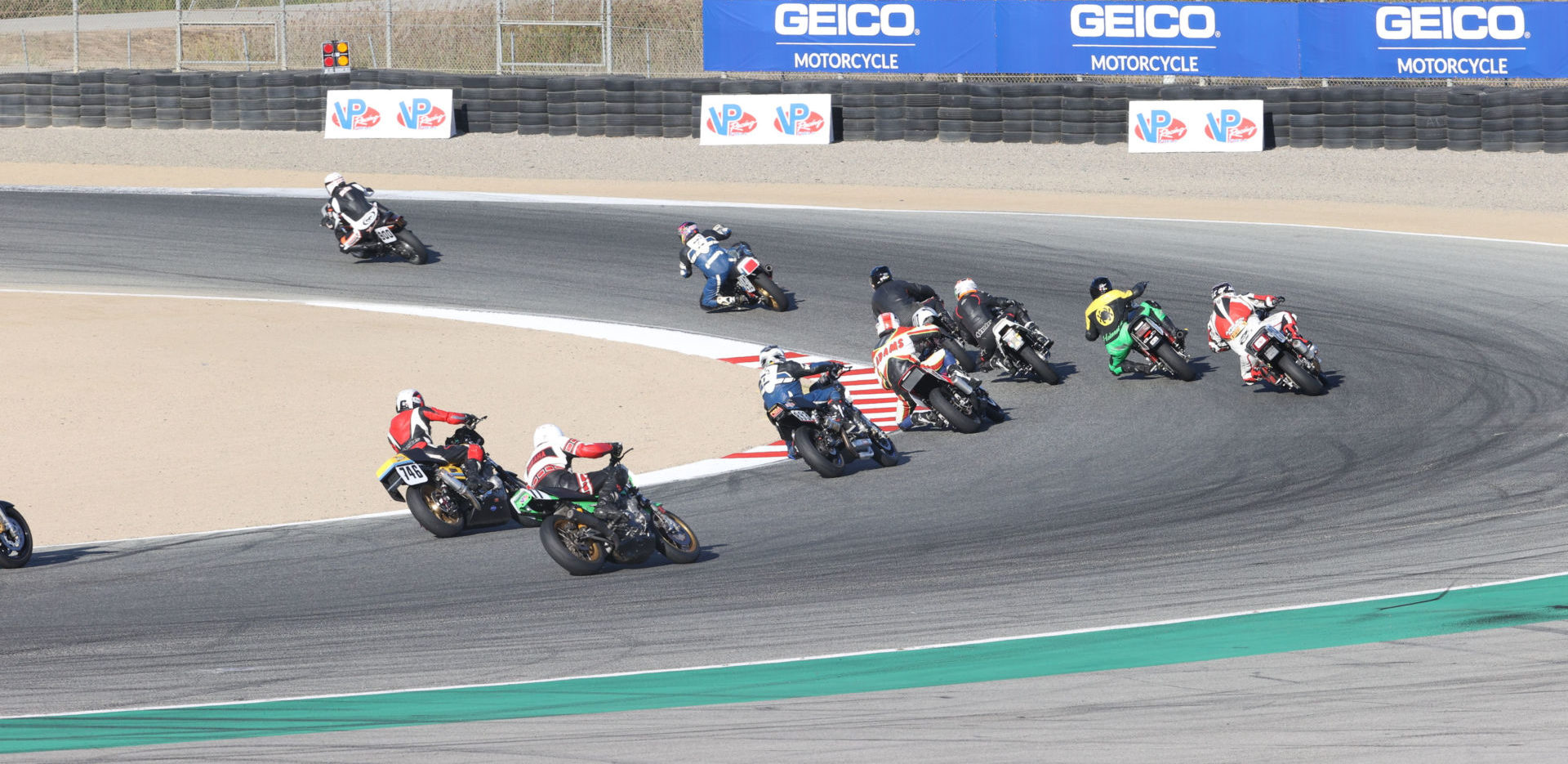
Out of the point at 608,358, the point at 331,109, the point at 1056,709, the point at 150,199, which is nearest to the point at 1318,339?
the point at 608,358

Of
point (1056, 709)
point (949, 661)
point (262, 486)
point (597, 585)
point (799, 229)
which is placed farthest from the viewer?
point (799, 229)

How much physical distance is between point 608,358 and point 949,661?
33.6ft

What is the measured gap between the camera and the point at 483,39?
3466 centimetres

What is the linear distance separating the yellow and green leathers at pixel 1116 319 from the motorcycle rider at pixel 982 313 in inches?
26.6

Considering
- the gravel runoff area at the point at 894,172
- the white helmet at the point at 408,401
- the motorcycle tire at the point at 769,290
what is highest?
the gravel runoff area at the point at 894,172

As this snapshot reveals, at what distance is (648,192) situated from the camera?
2877cm

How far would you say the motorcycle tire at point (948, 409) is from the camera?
14883 mm

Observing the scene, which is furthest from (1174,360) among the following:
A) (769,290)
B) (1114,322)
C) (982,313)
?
(769,290)

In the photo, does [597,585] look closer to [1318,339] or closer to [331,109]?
[1318,339]

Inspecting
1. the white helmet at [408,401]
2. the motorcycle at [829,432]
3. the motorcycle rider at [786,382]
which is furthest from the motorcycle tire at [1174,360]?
the white helmet at [408,401]

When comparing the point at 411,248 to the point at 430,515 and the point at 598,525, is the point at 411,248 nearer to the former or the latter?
the point at 430,515

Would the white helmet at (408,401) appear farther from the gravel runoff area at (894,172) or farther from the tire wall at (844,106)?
the tire wall at (844,106)

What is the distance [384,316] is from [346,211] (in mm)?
3175

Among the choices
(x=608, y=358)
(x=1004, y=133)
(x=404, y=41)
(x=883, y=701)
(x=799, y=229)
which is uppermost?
(x=404, y=41)
